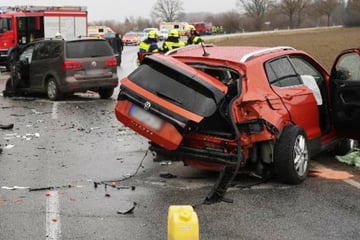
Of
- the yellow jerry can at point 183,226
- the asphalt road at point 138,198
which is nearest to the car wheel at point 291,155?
the asphalt road at point 138,198

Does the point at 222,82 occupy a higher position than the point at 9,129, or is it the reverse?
the point at 222,82

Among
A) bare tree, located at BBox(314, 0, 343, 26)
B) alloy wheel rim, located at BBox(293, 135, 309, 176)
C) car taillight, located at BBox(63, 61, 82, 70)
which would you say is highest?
bare tree, located at BBox(314, 0, 343, 26)

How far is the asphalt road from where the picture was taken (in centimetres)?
494

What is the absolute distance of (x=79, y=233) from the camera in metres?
4.84

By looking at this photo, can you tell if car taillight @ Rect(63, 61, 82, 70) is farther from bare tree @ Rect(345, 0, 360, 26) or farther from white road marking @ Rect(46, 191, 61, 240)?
bare tree @ Rect(345, 0, 360, 26)

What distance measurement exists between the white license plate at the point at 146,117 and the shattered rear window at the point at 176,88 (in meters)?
0.23

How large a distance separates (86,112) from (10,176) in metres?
5.65

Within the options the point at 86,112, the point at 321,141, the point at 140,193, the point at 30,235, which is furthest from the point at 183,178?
the point at 86,112

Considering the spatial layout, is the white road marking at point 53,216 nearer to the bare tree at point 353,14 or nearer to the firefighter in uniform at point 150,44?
the firefighter in uniform at point 150,44

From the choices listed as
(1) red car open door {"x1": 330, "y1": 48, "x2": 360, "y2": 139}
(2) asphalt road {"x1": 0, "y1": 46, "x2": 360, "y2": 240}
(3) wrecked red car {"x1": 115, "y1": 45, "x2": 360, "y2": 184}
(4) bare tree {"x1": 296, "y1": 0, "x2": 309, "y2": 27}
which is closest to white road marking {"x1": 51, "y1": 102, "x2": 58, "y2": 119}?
(2) asphalt road {"x1": 0, "y1": 46, "x2": 360, "y2": 240}

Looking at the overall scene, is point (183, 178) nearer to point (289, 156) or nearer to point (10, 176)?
point (289, 156)

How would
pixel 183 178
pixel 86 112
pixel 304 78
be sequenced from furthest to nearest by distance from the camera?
pixel 86 112, pixel 304 78, pixel 183 178

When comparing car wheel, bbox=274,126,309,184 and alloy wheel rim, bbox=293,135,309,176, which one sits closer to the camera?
car wheel, bbox=274,126,309,184

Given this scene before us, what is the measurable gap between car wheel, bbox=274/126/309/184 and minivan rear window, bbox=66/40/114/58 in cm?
875
